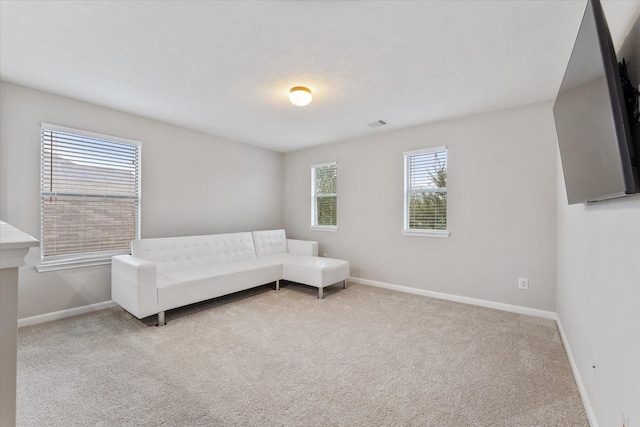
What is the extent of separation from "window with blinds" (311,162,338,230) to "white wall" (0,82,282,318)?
33.4 inches

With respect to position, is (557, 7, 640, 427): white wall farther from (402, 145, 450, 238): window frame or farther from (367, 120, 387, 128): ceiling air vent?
(367, 120, 387, 128): ceiling air vent

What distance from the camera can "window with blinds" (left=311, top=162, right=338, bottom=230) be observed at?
5.24 metres

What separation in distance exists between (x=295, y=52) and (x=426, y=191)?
A: 107 inches

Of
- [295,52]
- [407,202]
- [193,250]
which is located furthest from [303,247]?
[295,52]

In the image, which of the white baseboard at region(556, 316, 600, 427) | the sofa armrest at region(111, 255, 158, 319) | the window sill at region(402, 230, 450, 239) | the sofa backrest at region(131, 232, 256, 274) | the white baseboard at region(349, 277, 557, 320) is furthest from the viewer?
the window sill at region(402, 230, 450, 239)

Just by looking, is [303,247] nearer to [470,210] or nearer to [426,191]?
[426,191]

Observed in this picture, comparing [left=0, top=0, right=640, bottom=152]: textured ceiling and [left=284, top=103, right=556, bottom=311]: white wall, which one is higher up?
[left=0, top=0, right=640, bottom=152]: textured ceiling

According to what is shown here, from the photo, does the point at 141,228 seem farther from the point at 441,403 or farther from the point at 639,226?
the point at 639,226

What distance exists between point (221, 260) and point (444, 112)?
12.1 feet

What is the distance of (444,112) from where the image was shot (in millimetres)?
3639

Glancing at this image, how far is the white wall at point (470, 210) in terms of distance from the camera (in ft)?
10.8

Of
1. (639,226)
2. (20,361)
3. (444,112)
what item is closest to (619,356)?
(639,226)

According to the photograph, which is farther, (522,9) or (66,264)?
(66,264)

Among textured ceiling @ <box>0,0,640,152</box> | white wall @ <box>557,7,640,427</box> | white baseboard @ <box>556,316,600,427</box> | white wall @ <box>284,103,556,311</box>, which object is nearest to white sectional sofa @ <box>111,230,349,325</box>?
white wall @ <box>284,103,556,311</box>
